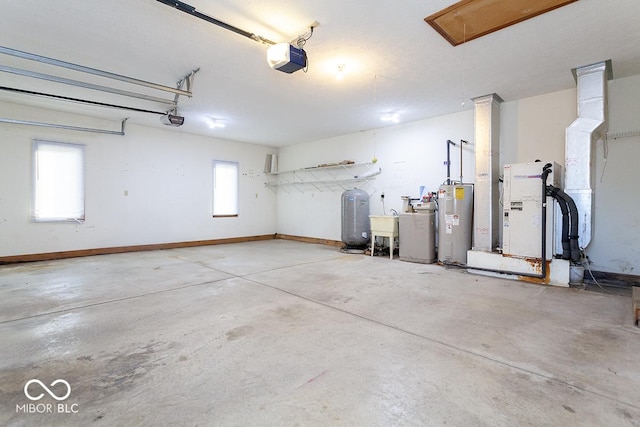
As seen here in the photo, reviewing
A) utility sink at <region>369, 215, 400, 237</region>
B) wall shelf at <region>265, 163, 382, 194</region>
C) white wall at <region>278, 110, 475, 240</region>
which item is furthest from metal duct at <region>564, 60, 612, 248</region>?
wall shelf at <region>265, 163, 382, 194</region>

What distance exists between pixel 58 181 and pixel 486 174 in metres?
7.95

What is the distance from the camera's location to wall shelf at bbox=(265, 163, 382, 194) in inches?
287

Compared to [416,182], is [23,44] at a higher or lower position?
higher

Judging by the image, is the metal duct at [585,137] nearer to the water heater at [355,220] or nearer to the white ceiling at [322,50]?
the white ceiling at [322,50]

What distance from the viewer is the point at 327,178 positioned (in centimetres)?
823

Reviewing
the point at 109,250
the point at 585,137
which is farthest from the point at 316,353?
Answer: the point at 109,250

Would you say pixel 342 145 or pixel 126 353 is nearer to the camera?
pixel 126 353

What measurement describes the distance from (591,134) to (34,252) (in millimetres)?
9344

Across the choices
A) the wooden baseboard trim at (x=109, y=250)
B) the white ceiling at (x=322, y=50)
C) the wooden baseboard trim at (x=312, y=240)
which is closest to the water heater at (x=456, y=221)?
the white ceiling at (x=322, y=50)

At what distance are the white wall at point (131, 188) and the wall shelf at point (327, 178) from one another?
0.69 metres

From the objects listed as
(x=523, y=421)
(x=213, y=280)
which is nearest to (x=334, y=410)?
(x=523, y=421)

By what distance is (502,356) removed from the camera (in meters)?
2.15

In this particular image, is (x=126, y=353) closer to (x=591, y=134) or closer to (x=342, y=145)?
(x=591, y=134)

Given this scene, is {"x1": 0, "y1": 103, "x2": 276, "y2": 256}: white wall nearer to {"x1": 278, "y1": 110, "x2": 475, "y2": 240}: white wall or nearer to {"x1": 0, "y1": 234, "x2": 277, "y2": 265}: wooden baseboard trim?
{"x1": 0, "y1": 234, "x2": 277, "y2": 265}: wooden baseboard trim
